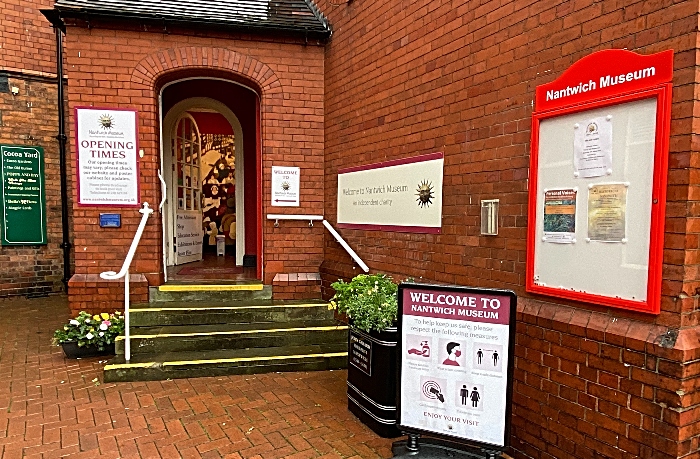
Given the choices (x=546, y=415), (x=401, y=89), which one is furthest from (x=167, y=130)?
(x=546, y=415)

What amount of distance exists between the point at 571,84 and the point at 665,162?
0.77 meters

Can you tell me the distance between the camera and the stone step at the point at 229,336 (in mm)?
4965

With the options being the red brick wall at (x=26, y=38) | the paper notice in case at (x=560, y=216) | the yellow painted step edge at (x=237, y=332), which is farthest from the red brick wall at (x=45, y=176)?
the paper notice in case at (x=560, y=216)

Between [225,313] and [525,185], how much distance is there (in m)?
3.67

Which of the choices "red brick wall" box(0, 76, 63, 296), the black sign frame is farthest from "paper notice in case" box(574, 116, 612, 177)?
"red brick wall" box(0, 76, 63, 296)

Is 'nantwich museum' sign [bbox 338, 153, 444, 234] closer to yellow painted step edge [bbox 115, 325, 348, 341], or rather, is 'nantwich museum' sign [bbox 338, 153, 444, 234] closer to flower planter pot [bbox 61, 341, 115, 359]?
yellow painted step edge [bbox 115, 325, 348, 341]

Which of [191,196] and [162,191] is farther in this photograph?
[191,196]

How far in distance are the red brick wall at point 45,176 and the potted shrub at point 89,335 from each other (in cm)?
424

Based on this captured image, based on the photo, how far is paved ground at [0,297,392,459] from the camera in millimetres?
3359

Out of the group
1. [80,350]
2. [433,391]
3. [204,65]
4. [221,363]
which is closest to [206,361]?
[221,363]

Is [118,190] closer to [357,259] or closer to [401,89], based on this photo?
[357,259]

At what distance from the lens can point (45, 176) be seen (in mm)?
8648

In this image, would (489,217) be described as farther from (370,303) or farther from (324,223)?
(324,223)

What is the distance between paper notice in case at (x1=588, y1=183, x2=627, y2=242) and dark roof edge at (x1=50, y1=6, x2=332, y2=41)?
14.3 ft
